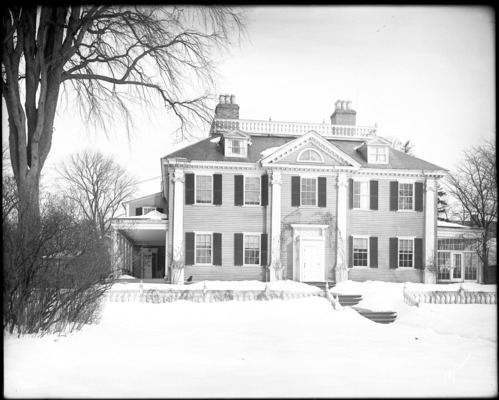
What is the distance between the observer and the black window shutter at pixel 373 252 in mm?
20297

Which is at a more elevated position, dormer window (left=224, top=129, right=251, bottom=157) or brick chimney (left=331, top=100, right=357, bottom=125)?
brick chimney (left=331, top=100, right=357, bottom=125)

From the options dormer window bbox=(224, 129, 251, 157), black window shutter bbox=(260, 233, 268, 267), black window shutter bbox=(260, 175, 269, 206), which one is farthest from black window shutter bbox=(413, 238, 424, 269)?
dormer window bbox=(224, 129, 251, 157)

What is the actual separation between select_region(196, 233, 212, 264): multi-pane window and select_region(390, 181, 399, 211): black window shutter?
754 cm

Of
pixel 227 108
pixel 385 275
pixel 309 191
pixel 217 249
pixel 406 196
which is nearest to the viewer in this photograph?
pixel 217 249

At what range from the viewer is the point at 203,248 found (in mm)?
19922

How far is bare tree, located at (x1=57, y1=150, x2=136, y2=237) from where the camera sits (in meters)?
16.7

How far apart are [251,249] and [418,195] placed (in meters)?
7.26

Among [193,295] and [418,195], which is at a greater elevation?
[418,195]

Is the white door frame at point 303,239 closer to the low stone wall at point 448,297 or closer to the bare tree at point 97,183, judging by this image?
the low stone wall at point 448,297

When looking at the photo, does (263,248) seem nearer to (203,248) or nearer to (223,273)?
(223,273)

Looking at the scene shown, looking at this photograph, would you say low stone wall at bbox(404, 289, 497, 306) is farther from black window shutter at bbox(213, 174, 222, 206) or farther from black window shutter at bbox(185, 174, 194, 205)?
black window shutter at bbox(185, 174, 194, 205)

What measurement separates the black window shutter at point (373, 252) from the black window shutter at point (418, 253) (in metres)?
1.66

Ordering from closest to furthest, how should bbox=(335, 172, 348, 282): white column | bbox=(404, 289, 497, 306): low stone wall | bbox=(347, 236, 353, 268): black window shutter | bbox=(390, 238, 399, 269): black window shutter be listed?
bbox=(404, 289, 497, 306): low stone wall < bbox=(335, 172, 348, 282): white column < bbox=(347, 236, 353, 268): black window shutter < bbox=(390, 238, 399, 269): black window shutter

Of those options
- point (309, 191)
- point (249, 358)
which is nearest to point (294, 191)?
point (309, 191)
